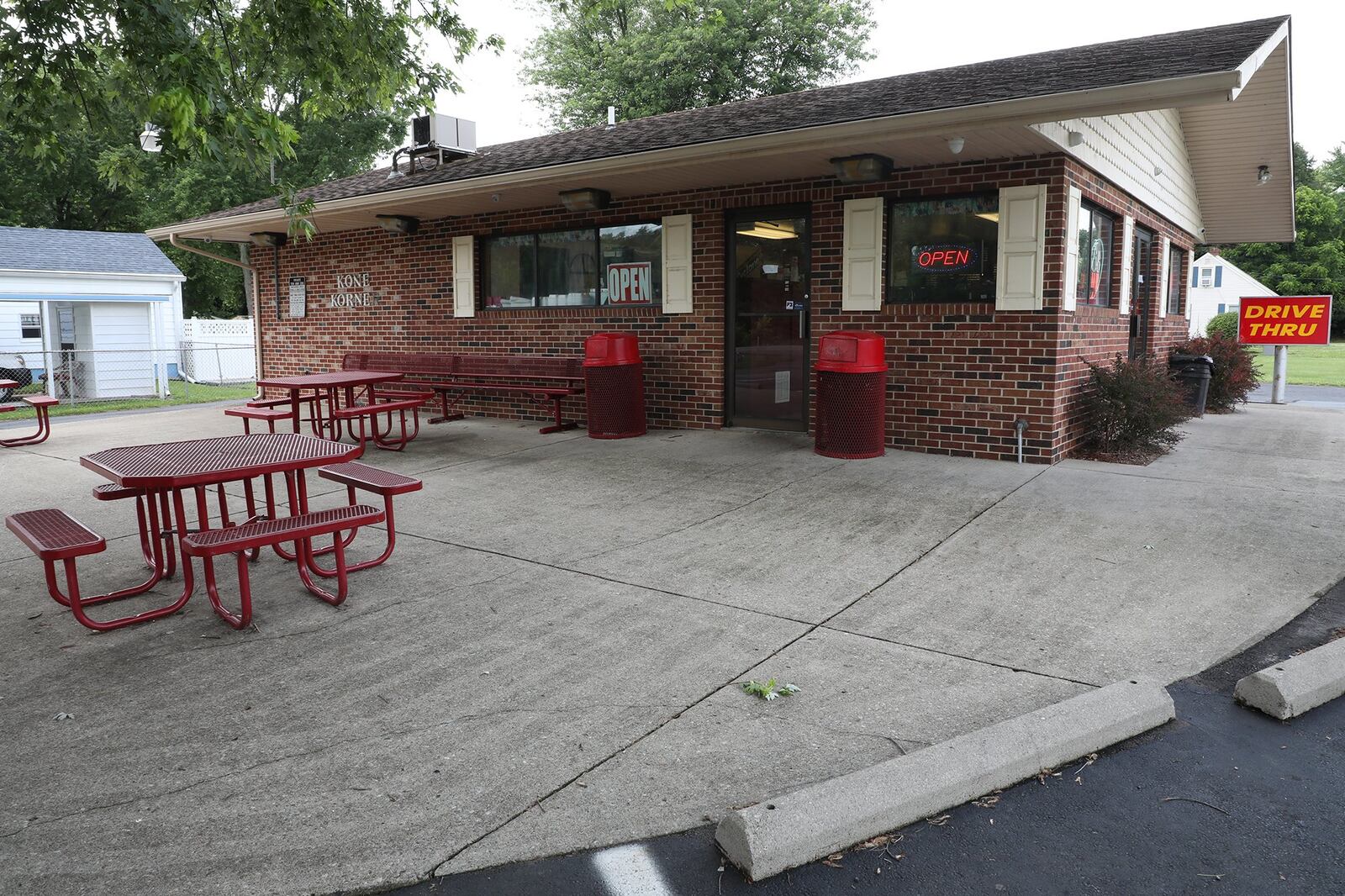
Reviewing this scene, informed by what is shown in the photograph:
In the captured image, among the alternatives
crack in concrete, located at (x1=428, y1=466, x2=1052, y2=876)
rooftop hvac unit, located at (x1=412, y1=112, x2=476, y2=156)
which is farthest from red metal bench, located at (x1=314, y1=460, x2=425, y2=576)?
rooftop hvac unit, located at (x1=412, y1=112, x2=476, y2=156)

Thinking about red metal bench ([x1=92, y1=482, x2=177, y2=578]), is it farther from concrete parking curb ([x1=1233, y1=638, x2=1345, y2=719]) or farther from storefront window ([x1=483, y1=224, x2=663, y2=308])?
storefront window ([x1=483, y1=224, x2=663, y2=308])

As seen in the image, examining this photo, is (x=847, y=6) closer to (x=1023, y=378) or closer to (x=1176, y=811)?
(x=1023, y=378)

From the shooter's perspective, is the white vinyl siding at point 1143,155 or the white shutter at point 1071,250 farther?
the white vinyl siding at point 1143,155

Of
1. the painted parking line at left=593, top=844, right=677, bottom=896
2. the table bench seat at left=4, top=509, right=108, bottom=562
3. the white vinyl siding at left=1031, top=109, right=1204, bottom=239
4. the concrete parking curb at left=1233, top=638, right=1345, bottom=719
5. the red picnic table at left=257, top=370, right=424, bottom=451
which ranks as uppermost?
the white vinyl siding at left=1031, top=109, right=1204, bottom=239

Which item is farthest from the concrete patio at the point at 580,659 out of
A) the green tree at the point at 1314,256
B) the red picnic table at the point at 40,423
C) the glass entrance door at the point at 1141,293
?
the green tree at the point at 1314,256

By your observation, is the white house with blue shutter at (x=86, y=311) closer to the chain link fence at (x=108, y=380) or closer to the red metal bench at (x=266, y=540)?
the chain link fence at (x=108, y=380)

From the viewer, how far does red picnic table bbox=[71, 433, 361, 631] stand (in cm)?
416

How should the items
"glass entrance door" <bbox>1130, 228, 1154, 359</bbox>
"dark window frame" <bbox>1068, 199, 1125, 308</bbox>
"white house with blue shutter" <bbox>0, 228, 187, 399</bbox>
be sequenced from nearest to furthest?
"dark window frame" <bbox>1068, 199, 1125, 308</bbox>, "glass entrance door" <bbox>1130, 228, 1154, 359</bbox>, "white house with blue shutter" <bbox>0, 228, 187, 399</bbox>

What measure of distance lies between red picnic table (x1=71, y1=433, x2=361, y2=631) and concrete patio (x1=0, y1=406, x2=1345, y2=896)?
0.47 ft

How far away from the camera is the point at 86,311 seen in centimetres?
2070

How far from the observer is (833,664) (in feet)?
12.2

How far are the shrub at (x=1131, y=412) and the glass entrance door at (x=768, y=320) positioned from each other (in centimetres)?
A: 280

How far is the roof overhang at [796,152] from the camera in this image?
596 cm

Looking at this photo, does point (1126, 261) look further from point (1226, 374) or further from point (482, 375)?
point (482, 375)
